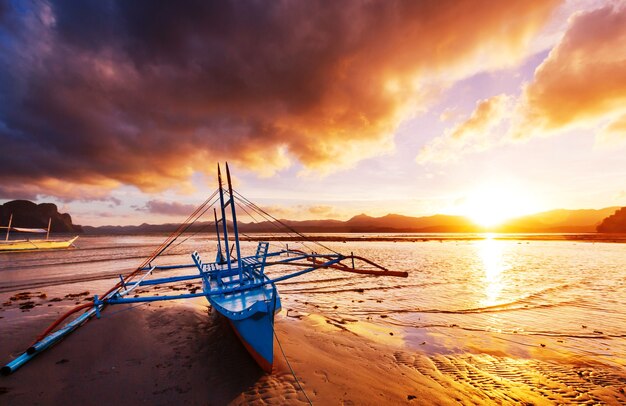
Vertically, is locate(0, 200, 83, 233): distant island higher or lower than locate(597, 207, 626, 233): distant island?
higher

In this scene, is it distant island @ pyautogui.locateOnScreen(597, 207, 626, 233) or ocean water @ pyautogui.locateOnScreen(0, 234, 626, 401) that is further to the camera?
distant island @ pyautogui.locateOnScreen(597, 207, 626, 233)

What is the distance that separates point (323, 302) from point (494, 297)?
9.87m

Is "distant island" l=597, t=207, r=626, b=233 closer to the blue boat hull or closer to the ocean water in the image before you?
the ocean water

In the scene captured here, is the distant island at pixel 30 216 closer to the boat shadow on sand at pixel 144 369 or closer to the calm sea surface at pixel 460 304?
the calm sea surface at pixel 460 304

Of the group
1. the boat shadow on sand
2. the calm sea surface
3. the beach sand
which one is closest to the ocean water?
the calm sea surface

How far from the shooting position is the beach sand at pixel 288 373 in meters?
5.88

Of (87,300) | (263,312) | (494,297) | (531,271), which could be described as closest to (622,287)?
(531,271)

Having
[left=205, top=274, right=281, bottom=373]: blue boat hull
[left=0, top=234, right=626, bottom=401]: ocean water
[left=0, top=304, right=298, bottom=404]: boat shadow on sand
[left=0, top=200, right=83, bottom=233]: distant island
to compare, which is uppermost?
[left=0, top=200, right=83, bottom=233]: distant island

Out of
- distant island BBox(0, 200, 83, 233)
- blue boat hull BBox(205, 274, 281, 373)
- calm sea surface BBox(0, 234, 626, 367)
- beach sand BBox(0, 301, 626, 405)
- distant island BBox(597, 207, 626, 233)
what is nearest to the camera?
beach sand BBox(0, 301, 626, 405)

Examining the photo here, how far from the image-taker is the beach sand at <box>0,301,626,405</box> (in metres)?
5.88

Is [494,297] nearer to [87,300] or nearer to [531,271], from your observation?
[531,271]

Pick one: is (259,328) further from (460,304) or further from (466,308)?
(460,304)

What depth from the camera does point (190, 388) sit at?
6.19m

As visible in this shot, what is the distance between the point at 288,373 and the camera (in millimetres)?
6695
